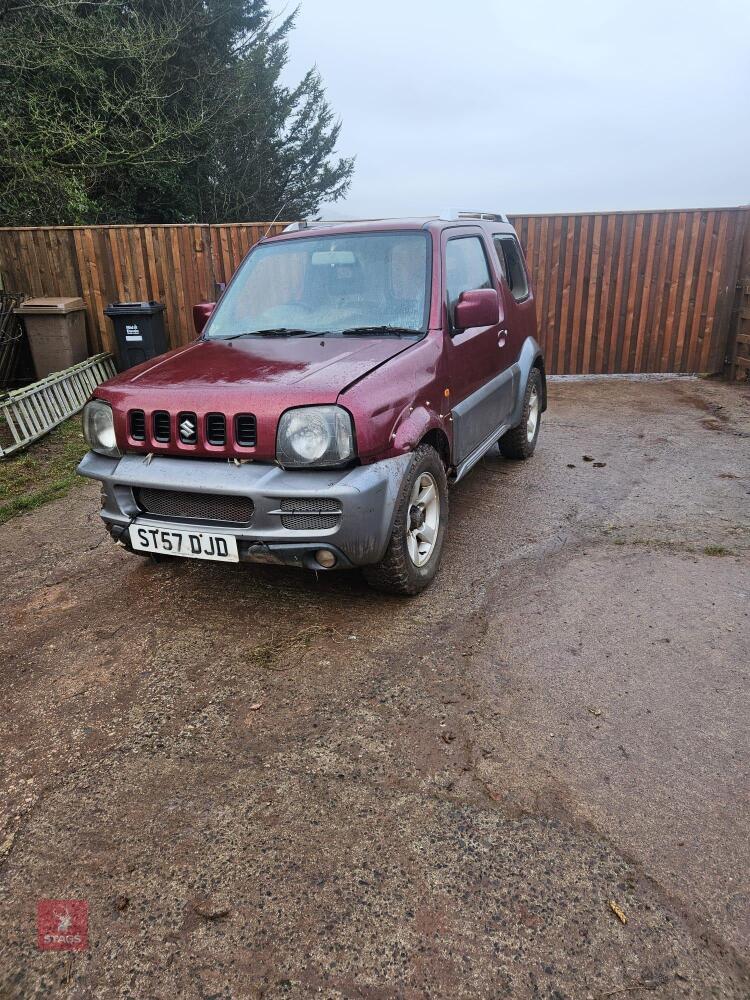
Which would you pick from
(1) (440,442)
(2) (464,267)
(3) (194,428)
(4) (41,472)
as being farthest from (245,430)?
(4) (41,472)

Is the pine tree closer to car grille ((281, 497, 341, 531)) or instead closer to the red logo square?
car grille ((281, 497, 341, 531))

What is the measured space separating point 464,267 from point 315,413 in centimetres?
202

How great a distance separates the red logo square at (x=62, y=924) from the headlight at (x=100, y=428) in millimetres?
1993

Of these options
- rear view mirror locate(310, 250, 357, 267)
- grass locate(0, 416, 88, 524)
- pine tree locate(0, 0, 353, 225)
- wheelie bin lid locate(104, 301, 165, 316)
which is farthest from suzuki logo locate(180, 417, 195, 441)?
pine tree locate(0, 0, 353, 225)

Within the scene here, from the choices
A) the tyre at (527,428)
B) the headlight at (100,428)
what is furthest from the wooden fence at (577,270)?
the headlight at (100,428)

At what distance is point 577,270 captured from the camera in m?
9.53

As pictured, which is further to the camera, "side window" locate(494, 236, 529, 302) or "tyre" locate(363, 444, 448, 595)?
"side window" locate(494, 236, 529, 302)

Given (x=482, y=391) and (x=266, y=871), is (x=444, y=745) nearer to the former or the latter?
(x=266, y=871)

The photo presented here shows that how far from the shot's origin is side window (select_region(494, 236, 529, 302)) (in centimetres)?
523

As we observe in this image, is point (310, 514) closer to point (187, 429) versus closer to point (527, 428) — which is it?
point (187, 429)

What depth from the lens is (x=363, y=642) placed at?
3178 mm

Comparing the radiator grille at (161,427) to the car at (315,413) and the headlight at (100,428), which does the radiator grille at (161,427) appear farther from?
the headlight at (100,428)

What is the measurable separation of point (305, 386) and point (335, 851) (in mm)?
1827

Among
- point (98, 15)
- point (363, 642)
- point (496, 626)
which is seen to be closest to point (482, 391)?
point (496, 626)
